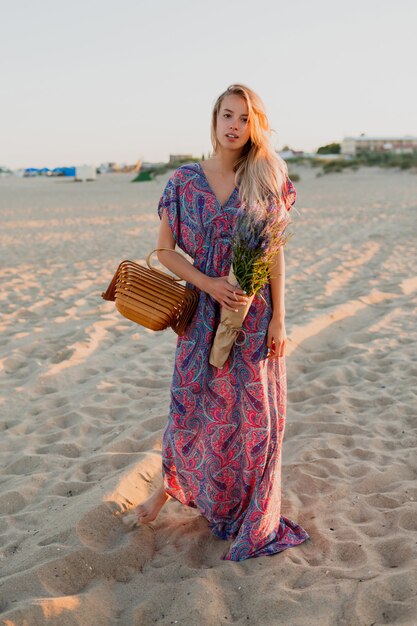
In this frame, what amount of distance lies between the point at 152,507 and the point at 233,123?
1663 mm

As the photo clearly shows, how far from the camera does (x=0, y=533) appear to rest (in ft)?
10.3

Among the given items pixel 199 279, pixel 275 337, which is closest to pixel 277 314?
pixel 275 337

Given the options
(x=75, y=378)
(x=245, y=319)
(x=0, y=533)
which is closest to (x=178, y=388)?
(x=245, y=319)

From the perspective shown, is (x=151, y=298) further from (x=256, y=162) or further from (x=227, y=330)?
(x=256, y=162)

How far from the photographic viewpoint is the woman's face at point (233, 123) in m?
2.73

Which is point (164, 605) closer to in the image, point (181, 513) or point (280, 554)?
point (280, 554)

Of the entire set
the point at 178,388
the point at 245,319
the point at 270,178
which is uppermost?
the point at 270,178

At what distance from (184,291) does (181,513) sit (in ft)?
3.81

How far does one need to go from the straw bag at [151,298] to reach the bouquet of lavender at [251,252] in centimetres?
17

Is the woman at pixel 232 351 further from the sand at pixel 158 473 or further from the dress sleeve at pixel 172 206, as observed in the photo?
the sand at pixel 158 473

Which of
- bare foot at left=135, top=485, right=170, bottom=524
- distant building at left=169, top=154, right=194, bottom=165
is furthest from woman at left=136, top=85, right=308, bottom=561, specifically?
distant building at left=169, top=154, right=194, bottom=165

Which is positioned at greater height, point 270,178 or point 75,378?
point 270,178

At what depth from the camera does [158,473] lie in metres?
3.68

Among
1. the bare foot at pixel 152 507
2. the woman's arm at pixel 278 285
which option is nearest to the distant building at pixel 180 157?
the bare foot at pixel 152 507
